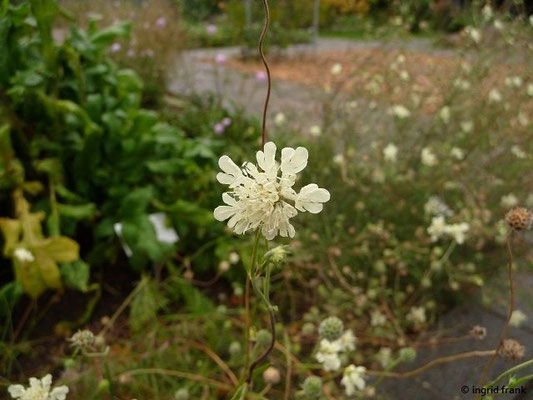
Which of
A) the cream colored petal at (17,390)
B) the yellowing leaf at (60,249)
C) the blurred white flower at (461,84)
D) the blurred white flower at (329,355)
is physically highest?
the blurred white flower at (461,84)

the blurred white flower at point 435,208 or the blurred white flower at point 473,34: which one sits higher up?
the blurred white flower at point 473,34

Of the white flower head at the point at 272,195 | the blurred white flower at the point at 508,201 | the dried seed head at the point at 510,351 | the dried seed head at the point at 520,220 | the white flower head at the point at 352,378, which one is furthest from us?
the blurred white flower at the point at 508,201

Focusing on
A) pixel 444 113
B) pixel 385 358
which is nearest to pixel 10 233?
pixel 385 358

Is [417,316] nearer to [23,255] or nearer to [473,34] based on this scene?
[23,255]

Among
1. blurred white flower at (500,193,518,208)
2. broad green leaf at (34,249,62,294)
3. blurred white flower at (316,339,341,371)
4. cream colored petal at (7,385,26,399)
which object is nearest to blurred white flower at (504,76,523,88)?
blurred white flower at (500,193,518,208)

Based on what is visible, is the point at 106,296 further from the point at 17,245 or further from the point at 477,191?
the point at 477,191

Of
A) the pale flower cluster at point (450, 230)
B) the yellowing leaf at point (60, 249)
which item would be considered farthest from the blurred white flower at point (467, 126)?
the yellowing leaf at point (60, 249)

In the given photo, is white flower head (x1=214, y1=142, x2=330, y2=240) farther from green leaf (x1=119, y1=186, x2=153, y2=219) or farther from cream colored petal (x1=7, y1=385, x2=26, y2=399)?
green leaf (x1=119, y1=186, x2=153, y2=219)

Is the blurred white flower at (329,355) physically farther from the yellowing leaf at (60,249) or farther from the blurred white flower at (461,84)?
the blurred white flower at (461,84)

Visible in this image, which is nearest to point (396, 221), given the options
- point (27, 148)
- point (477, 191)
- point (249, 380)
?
point (477, 191)
